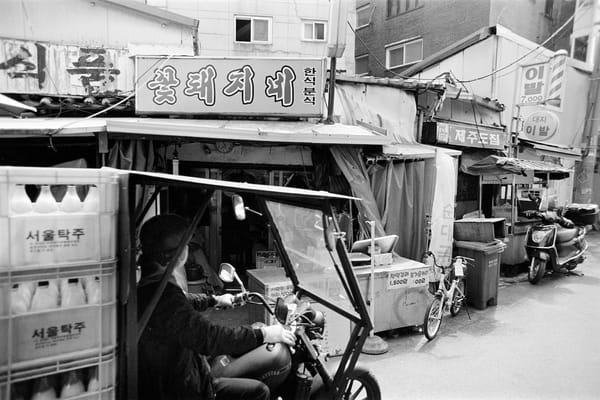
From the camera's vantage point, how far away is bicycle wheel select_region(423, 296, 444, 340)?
532 cm

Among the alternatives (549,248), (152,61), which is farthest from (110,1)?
(549,248)

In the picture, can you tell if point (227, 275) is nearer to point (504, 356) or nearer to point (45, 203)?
point (45, 203)

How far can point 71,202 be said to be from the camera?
1.75 m

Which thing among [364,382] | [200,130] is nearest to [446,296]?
[364,382]

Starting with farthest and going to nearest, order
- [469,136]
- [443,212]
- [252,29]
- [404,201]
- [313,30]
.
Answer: [313,30]
[252,29]
[469,136]
[404,201]
[443,212]

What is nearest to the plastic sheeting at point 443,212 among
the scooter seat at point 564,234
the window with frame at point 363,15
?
the scooter seat at point 564,234

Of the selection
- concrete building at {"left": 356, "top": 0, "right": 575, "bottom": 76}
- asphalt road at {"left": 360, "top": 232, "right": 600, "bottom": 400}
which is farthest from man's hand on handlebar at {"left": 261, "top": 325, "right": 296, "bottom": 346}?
concrete building at {"left": 356, "top": 0, "right": 575, "bottom": 76}

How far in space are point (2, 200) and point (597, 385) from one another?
18.5ft

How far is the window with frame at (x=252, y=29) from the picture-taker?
14703mm

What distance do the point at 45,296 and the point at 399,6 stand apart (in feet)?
59.6

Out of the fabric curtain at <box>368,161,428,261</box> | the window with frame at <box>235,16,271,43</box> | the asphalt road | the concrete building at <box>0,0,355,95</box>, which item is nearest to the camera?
the asphalt road

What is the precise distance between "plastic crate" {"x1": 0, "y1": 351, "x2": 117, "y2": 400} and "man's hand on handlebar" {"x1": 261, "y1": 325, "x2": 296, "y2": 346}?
0.85m

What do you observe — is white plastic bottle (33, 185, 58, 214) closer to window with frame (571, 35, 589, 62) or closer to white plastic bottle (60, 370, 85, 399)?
white plastic bottle (60, 370, 85, 399)

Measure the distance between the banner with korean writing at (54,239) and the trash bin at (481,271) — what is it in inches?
250
